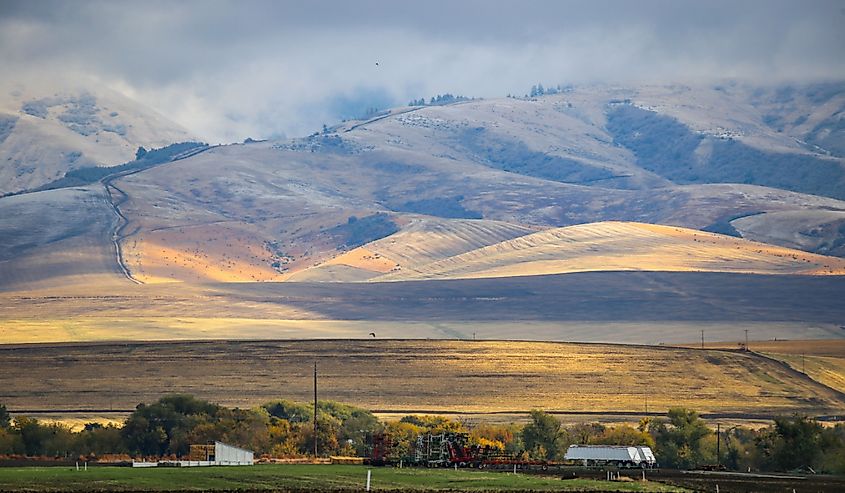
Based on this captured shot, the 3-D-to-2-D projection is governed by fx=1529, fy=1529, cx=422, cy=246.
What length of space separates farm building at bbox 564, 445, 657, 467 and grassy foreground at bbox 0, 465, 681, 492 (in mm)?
10767

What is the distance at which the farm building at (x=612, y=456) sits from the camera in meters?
74.3

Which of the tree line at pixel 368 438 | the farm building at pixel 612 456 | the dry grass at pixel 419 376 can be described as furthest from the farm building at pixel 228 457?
the dry grass at pixel 419 376

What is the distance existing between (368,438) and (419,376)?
52646mm

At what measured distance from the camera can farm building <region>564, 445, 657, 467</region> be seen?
7431 centimetres

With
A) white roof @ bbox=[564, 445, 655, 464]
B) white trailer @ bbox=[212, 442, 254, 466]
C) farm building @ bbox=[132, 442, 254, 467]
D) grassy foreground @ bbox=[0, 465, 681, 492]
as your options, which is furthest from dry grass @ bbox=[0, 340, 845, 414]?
grassy foreground @ bbox=[0, 465, 681, 492]

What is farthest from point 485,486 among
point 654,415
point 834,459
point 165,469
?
point 654,415

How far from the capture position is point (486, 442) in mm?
86562

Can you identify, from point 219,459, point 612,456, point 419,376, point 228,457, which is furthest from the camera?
point 419,376

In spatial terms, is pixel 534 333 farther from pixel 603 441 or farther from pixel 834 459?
pixel 834 459

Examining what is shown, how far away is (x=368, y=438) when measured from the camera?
8794 centimetres

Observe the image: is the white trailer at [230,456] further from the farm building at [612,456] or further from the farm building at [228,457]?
the farm building at [612,456]

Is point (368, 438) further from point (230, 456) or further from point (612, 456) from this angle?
point (230, 456)

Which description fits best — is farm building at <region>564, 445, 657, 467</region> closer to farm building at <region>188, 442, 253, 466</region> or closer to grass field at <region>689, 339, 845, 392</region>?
farm building at <region>188, 442, 253, 466</region>

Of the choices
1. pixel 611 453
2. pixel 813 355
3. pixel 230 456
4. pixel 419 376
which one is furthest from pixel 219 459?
pixel 813 355
